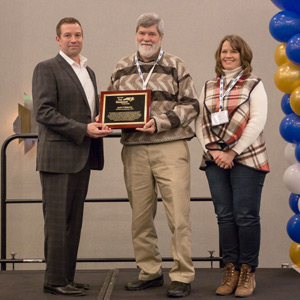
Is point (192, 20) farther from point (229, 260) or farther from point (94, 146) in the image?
point (229, 260)

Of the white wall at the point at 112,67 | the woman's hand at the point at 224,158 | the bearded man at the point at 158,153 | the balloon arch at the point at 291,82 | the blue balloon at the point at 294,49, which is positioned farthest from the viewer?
the white wall at the point at 112,67

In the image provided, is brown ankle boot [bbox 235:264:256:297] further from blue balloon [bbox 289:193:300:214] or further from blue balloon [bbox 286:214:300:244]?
blue balloon [bbox 289:193:300:214]

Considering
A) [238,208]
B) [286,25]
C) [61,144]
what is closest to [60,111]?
[61,144]

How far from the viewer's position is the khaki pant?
2.85 metres

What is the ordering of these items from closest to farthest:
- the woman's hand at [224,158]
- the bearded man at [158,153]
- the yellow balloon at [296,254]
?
the woman's hand at [224,158], the bearded man at [158,153], the yellow balloon at [296,254]

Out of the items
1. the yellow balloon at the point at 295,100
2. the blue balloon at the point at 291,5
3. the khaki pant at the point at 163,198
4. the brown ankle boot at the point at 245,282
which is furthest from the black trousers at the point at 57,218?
the blue balloon at the point at 291,5

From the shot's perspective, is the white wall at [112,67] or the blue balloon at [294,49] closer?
the blue balloon at [294,49]

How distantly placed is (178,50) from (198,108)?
8.20 feet

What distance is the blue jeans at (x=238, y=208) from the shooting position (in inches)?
109

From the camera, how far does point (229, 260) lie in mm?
2830

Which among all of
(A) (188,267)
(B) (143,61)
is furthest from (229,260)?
(B) (143,61)

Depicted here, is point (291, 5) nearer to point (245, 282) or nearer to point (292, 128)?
point (292, 128)

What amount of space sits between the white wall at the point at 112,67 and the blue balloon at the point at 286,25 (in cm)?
174

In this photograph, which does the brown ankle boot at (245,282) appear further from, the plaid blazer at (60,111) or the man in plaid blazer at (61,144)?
the plaid blazer at (60,111)
